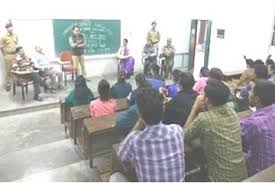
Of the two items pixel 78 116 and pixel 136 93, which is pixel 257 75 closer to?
pixel 136 93

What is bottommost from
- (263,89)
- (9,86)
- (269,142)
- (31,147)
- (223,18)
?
(31,147)

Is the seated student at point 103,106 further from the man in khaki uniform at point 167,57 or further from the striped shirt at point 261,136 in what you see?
the man in khaki uniform at point 167,57

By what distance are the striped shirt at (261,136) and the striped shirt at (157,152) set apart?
0.57m

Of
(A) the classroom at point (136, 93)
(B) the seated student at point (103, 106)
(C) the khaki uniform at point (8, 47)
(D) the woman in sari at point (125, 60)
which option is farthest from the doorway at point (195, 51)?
(B) the seated student at point (103, 106)

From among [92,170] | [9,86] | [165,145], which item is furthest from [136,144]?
[9,86]

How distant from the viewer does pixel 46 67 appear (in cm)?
564

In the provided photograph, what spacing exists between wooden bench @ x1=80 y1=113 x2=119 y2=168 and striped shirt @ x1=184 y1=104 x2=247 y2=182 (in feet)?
3.58

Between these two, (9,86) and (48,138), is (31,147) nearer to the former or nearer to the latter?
(48,138)

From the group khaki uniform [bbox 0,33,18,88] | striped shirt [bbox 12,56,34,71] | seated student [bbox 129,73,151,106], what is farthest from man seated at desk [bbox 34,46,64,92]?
seated student [bbox 129,73,151,106]

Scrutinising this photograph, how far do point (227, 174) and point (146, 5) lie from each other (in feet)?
20.1

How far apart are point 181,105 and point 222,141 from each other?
698 millimetres

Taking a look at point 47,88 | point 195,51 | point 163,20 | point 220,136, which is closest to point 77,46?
point 47,88

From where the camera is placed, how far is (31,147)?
369 centimetres

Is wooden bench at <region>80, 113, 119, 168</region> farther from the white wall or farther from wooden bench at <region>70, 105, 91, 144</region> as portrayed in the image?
the white wall
